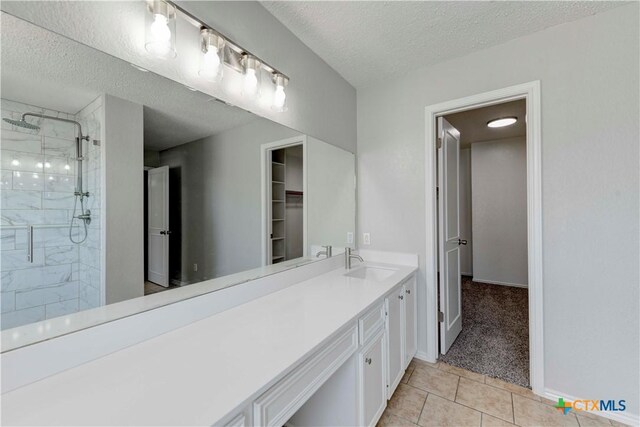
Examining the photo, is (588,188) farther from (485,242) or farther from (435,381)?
(485,242)

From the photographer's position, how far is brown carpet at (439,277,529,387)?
2.06 metres

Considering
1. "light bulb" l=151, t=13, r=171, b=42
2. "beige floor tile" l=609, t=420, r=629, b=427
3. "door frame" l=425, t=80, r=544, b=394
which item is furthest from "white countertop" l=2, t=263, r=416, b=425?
"beige floor tile" l=609, t=420, r=629, b=427

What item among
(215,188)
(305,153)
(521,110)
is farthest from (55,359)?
(521,110)

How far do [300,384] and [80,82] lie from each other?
1.27m

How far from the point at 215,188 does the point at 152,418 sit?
1022 mm

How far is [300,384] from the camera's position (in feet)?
3.06

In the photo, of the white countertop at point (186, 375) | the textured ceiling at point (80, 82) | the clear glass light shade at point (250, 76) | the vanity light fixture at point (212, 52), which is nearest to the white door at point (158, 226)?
the textured ceiling at point (80, 82)

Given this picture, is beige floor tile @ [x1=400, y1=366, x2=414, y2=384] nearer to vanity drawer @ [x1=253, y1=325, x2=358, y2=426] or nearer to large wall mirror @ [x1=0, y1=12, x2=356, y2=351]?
vanity drawer @ [x1=253, y1=325, x2=358, y2=426]

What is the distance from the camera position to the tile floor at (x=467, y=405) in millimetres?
1561

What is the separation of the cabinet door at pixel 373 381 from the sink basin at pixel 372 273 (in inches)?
26.5

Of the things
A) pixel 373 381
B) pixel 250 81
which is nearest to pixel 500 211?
pixel 373 381

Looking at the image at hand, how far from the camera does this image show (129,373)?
797 mm

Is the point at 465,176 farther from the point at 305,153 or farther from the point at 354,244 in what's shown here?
the point at 305,153

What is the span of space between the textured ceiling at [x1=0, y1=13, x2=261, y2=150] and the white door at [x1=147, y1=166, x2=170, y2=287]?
139mm
